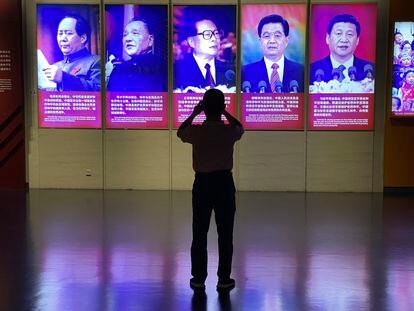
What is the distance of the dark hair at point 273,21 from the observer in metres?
8.77

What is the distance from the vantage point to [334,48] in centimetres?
879

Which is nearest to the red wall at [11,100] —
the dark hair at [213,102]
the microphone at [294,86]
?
the microphone at [294,86]

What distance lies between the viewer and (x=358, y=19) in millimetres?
8750

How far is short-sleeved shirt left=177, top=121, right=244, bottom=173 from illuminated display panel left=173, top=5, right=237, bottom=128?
4659 mm

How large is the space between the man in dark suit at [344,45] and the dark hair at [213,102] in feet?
16.6

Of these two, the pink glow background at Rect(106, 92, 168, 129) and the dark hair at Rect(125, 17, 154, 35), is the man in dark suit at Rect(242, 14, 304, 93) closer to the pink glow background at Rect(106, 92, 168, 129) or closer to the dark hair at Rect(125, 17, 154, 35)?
the pink glow background at Rect(106, 92, 168, 129)

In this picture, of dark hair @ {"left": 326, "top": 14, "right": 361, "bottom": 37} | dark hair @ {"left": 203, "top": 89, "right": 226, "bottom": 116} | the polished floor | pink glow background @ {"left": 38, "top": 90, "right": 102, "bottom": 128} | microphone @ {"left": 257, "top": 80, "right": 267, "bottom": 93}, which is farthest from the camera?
pink glow background @ {"left": 38, "top": 90, "right": 102, "bottom": 128}

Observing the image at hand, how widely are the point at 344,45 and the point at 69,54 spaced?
4.56m

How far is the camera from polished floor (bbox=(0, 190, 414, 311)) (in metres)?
4.09

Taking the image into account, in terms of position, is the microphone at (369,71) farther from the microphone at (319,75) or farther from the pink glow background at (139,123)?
the pink glow background at (139,123)

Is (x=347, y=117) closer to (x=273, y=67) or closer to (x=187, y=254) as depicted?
(x=273, y=67)

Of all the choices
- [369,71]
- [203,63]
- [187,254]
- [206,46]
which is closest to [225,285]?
[187,254]

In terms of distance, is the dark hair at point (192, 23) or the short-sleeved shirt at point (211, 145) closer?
the short-sleeved shirt at point (211, 145)

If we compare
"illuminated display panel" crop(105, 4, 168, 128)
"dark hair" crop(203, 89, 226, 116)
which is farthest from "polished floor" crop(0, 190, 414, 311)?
"illuminated display panel" crop(105, 4, 168, 128)
